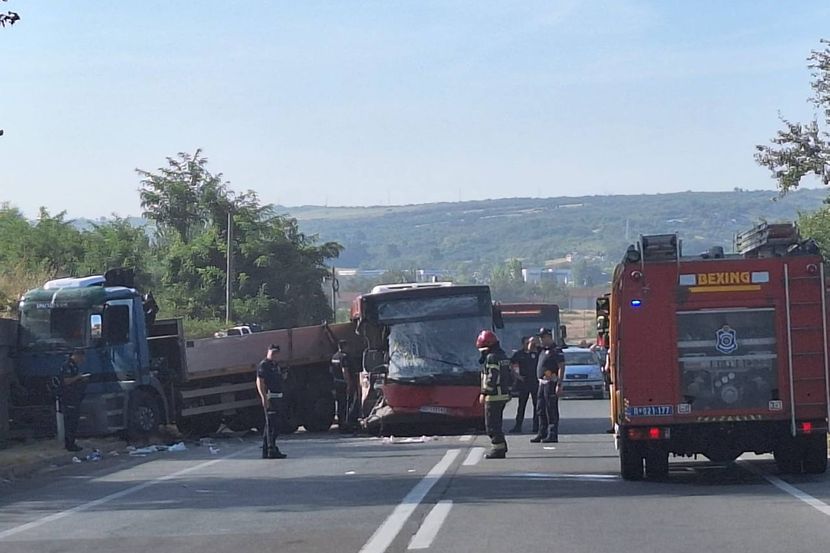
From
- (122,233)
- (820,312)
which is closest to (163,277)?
(122,233)

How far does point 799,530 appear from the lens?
1161cm

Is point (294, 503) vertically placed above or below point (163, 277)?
below

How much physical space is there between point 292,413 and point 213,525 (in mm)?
14154

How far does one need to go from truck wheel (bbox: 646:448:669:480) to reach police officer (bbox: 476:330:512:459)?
3.46 m

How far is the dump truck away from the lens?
81.7ft

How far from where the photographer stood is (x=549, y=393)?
2231cm

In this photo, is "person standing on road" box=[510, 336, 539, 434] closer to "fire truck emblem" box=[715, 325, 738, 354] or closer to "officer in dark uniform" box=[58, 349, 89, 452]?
"officer in dark uniform" box=[58, 349, 89, 452]

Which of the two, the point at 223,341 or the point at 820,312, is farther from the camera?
the point at 223,341

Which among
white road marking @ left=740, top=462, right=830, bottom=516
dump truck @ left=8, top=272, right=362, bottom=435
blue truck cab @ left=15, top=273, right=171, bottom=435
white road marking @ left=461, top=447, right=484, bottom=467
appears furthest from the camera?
dump truck @ left=8, top=272, right=362, bottom=435

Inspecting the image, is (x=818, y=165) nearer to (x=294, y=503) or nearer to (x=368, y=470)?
(x=368, y=470)

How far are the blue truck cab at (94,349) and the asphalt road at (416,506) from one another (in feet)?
12.5

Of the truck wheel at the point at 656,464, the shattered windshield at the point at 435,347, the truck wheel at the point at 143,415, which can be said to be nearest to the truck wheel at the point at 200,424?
the truck wheel at the point at 143,415

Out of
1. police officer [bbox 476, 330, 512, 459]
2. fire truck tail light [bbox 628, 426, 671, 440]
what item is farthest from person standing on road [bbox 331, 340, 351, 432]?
fire truck tail light [bbox 628, 426, 671, 440]

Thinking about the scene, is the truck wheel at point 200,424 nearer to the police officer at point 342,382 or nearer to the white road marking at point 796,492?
the police officer at point 342,382
